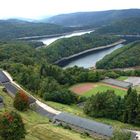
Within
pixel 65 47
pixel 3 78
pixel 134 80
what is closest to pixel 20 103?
pixel 3 78

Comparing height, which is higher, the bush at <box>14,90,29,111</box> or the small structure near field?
the bush at <box>14,90,29,111</box>

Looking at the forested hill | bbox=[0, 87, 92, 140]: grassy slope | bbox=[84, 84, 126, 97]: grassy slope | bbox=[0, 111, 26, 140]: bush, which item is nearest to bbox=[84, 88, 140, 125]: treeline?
bbox=[0, 87, 92, 140]: grassy slope

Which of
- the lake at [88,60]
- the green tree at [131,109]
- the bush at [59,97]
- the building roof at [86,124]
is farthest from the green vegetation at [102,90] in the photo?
the lake at [88,60]

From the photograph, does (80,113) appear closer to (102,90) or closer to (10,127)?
(102,90)

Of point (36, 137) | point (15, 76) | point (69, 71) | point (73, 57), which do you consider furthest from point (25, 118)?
point (73, 57)

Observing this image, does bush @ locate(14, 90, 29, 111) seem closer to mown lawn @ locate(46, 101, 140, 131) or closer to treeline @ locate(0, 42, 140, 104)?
mown lawn @ locate(46, 101, 140, 131)

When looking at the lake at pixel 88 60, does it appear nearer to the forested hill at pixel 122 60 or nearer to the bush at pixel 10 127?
the forested hill at pixel 122 60
